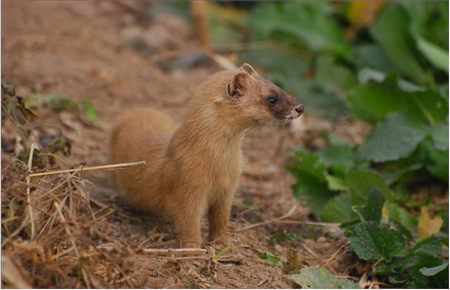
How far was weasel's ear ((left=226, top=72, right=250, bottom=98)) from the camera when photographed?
18.4 ft

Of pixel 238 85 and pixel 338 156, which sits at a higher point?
pixel 238 85

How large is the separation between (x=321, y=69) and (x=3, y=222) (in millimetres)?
5408

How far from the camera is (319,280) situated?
5234 millimetres

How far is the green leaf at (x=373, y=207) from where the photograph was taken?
234 inches

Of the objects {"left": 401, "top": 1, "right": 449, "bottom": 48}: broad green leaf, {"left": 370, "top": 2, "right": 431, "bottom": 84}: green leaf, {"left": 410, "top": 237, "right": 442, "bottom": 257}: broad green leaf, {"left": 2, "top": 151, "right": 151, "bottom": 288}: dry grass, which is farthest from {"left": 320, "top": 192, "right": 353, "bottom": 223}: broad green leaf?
{"left": 370, "top": 2, "right": 431, "bottom": 84}: green leaf

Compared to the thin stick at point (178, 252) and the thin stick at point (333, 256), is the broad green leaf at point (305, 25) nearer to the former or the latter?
the thin stick at point (333, 256)

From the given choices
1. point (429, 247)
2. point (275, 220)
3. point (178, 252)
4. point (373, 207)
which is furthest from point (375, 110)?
point (178, 252)

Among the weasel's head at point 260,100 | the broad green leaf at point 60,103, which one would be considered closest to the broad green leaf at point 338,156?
the weasel's head at point 260,100

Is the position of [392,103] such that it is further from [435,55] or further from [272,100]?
[272,100]

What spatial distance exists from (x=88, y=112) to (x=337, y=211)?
2625 millimetres

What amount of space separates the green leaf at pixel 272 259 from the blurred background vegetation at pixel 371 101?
547mm

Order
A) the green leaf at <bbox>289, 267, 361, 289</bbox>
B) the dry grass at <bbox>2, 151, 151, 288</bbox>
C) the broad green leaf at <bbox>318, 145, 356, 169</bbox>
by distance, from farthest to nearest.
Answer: the broad green leaf at <bbox>318, 145, 356, 169</bbox>, the green leaf at <bbox>289, 267, 361, 289</bbox>, the dry grass at <bbox>2, 151, 151, 288</bbox>

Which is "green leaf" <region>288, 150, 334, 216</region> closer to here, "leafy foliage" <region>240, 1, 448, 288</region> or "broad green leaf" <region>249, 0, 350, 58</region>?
"leafy foliage" <region>240, 1, 448, 288</region>

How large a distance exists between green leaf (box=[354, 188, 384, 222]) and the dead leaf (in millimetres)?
562
